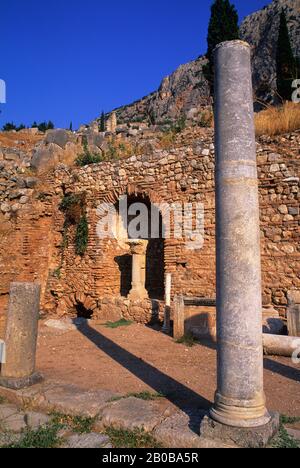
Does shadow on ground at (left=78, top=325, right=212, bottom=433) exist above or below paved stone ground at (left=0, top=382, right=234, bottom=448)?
below

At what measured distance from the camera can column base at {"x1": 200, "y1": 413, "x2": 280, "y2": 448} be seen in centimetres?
309

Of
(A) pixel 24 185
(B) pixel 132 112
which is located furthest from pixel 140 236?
(B) pixel 132 112

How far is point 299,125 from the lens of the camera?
9.17 m

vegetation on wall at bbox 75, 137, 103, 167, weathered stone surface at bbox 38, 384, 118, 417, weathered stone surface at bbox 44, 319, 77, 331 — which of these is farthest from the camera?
vegetation on wall at bbox 75, 137, 103, 167

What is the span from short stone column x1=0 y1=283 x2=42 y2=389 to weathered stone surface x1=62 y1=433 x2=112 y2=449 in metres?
1.66

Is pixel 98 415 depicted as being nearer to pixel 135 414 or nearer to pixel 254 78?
pixel 135 414

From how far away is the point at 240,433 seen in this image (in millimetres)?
3141

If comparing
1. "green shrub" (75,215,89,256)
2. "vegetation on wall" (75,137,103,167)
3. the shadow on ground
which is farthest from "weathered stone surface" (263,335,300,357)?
"vegetation on wall" (75,137,103,167)

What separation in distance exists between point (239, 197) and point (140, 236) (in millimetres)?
8448

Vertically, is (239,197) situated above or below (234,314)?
above

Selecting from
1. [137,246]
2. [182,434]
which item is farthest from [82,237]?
[182,434]

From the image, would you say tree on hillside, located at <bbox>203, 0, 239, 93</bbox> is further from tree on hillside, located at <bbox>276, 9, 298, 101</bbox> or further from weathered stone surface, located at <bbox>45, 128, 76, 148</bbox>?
weathered stone surface, located at <bbox>45, 128, 76, 148</bbox>

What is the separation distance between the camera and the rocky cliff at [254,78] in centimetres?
3697

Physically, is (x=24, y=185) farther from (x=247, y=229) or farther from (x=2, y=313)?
(x=247, y=229)
